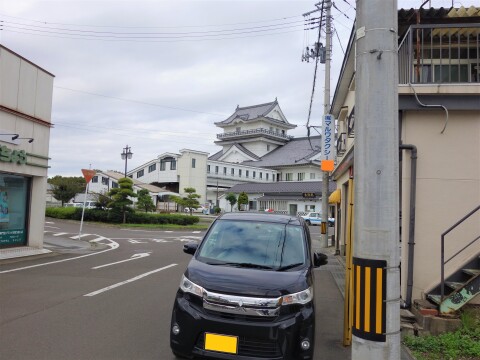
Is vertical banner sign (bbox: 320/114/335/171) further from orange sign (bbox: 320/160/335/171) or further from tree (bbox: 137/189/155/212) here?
tree (bbox: 137/189/155/212)

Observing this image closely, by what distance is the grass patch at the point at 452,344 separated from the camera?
511cm

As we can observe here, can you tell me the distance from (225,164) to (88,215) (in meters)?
42.9

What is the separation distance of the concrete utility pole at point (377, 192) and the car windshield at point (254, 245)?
178 cm

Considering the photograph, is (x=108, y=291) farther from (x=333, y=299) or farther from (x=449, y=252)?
(x=449, y=252)

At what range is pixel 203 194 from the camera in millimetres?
68000

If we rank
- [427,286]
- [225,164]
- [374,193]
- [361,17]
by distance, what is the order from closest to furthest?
1. [374,193]
2. [361,17]
3. [427,286]
4. [225,164]

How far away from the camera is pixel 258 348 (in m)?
4.22

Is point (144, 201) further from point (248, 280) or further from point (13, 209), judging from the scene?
point (248, 280)

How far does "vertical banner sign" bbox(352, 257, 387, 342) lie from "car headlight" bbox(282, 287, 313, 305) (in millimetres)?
1052

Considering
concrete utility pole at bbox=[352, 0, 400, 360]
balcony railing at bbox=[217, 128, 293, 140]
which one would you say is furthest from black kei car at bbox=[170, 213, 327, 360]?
balcony railing at bbox=[217, 128, 293, 140]

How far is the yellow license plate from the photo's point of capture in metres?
4.21

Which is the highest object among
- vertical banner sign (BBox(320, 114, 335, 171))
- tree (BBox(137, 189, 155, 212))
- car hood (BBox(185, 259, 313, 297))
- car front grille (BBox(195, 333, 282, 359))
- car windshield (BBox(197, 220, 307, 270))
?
vertical banner sign (BBox(320, 114, 335, 171))

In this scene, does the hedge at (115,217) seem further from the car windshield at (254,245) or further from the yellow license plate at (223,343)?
the yellow license plate at (223,343)

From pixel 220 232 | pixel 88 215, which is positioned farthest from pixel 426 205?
pixel 88 215
